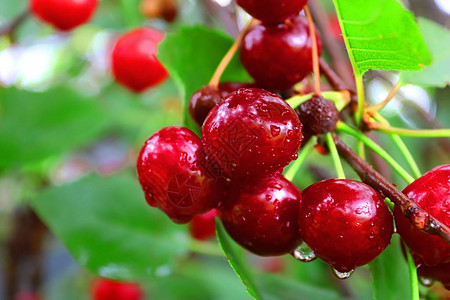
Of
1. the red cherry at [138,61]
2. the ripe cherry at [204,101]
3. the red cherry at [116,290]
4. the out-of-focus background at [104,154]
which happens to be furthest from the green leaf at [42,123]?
the ripe cherry at [204,101]

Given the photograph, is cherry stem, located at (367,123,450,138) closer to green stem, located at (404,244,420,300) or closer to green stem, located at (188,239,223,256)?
green stem, located at (404,244,420,300)

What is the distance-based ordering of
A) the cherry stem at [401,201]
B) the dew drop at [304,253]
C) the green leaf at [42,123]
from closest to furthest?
1. the cherry stem at [401,201]
2. the dew drop at [304,253]
3. the green leaf at [42,123]

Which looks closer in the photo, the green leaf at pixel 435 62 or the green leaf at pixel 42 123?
the green leaf at pixel 435 62

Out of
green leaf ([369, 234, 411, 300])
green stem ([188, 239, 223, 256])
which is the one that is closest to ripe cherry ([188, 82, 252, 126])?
green leaf ([369, 234, 411, 300])

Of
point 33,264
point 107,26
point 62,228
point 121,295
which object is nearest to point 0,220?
point 33,264

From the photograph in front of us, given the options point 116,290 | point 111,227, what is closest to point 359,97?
point 111,227

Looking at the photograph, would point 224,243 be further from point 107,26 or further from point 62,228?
point 107,26

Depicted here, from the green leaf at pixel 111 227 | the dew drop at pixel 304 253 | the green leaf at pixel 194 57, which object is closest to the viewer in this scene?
the dew drop at pixel 304 253

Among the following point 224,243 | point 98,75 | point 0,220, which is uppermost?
point 224,243

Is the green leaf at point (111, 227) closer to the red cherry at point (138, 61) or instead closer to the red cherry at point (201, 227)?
the red cherry at point (201, 227)
